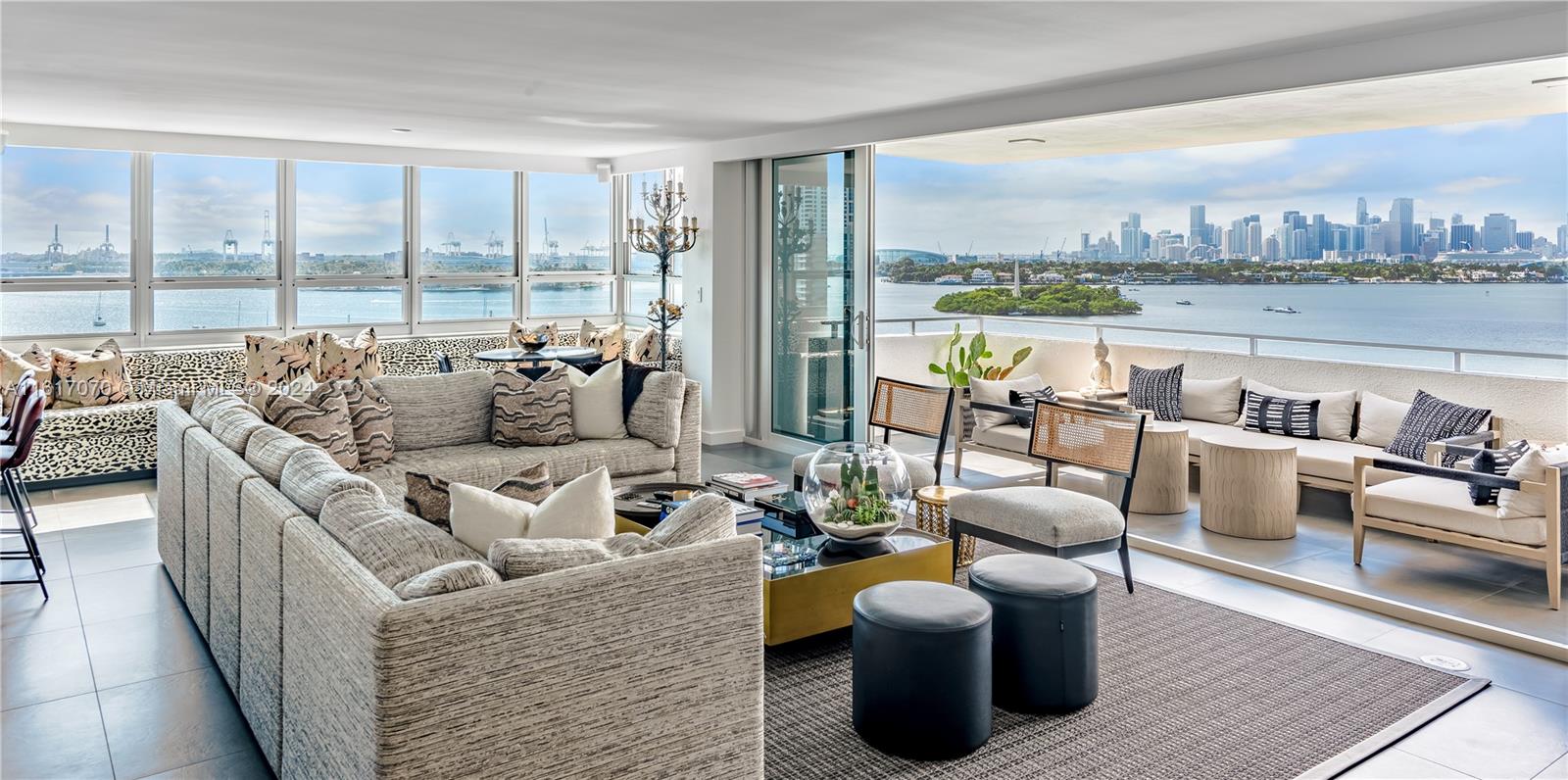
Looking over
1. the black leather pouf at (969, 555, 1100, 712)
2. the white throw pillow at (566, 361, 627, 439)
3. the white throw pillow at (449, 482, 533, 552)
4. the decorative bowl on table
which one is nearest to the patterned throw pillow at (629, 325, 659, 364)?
the white throw pillow at (566, 361, 627, 439)

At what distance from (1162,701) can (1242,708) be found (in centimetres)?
24

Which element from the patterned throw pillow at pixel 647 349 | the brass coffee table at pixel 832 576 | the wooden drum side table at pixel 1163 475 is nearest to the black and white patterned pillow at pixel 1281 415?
the wooden drum side table at pixel 1163 475

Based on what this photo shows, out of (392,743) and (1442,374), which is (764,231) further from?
(392,743)

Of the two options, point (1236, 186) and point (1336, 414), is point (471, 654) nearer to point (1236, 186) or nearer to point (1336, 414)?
point (1336, 414)

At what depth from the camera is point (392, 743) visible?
194 centimetres

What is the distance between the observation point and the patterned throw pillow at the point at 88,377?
669 centimetres

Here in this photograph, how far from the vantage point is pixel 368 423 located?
5.01m

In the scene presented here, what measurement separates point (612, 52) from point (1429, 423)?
4.68 meters

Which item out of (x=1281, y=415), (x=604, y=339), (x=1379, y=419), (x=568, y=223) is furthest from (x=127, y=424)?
(x=1379, y=419)

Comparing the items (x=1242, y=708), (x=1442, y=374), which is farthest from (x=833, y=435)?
(x=1242, y=708)

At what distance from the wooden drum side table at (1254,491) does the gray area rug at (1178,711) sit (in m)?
1.33

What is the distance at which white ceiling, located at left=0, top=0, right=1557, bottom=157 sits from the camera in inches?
134

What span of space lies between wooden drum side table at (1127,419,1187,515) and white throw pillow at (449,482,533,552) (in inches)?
161

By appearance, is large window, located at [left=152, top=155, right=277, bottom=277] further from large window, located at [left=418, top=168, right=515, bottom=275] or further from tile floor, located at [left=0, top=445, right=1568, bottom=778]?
tile floor, located at [left=0, top=445, right=1568, bottom=778]
